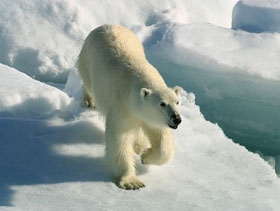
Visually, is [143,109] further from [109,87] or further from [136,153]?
[136,153]

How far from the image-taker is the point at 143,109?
328cm

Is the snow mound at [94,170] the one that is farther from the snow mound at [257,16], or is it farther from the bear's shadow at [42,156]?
the snow mound at [257,16]

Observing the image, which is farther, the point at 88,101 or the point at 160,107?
the point at 88,101

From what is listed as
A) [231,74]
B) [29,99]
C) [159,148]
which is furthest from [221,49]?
[159,148]

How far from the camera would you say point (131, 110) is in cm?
338

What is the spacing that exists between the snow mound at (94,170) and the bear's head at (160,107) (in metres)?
0.48

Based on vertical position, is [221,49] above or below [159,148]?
above

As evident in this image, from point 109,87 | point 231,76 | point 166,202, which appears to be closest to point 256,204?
point 166,202

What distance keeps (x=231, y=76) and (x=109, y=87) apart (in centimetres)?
281

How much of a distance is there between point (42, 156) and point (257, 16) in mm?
5048

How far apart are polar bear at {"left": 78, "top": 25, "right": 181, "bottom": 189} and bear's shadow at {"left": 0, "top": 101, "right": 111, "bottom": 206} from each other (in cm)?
21

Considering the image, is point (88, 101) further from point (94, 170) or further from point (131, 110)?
point (131, 110)

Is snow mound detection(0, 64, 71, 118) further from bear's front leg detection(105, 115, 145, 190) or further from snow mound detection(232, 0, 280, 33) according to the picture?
snow mound detection(232, 0, 280, 33)

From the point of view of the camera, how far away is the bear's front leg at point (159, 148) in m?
3.46
